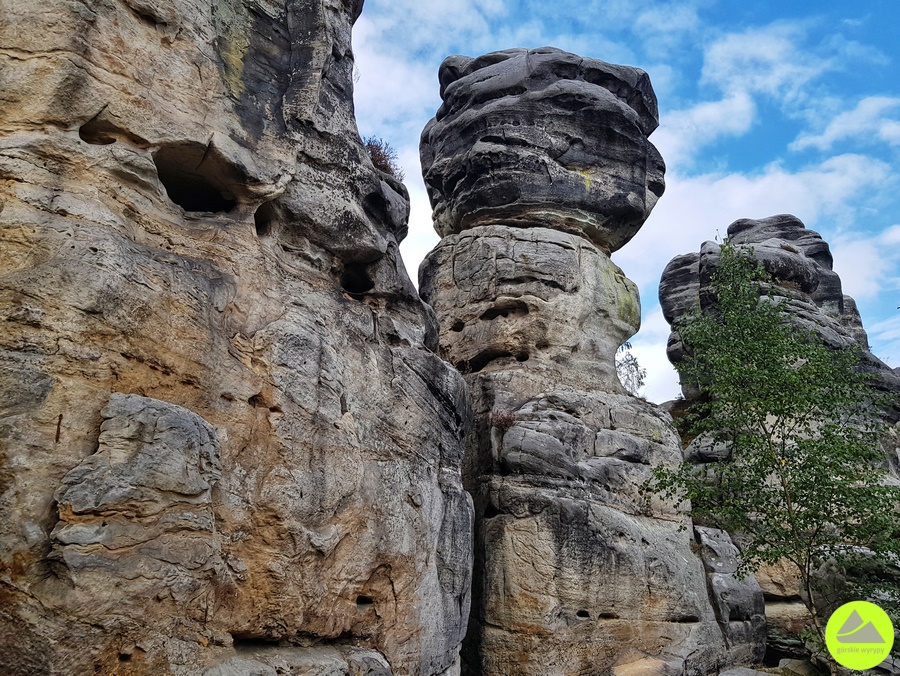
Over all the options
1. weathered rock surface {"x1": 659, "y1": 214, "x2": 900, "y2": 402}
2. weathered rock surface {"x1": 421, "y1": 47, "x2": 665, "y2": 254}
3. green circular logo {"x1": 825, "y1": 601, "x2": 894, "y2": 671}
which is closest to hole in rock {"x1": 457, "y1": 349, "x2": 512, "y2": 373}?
weathered rock surface {"x1": 421, "y1": 47, "x2": 665, "y2": 254}

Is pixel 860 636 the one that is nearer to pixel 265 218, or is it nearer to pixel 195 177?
pixel 265 218

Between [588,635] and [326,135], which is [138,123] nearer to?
[326,135]

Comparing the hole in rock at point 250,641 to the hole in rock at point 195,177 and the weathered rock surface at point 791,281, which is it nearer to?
the hole in rock at point 195,177

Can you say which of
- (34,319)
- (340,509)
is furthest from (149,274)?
(340,509)

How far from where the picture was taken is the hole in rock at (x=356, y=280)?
1066 cm

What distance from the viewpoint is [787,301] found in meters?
16.1

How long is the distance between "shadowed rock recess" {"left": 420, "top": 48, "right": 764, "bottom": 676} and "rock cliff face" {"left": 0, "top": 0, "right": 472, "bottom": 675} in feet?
7.45

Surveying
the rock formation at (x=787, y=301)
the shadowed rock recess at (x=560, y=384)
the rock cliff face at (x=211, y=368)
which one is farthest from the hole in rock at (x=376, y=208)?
the rock formation at (x=787, y=301)

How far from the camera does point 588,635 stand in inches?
498

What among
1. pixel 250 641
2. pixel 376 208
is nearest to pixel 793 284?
pixel 376 208

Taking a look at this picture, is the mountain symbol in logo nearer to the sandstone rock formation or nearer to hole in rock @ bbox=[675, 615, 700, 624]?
hole in rock @ bbox=[675, 615, 700, 624]

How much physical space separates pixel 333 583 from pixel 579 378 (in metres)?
8.49

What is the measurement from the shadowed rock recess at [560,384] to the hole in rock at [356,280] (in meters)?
4.61

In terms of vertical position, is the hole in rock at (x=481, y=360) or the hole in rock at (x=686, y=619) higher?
the hole in rock at (x=481, y=360)
